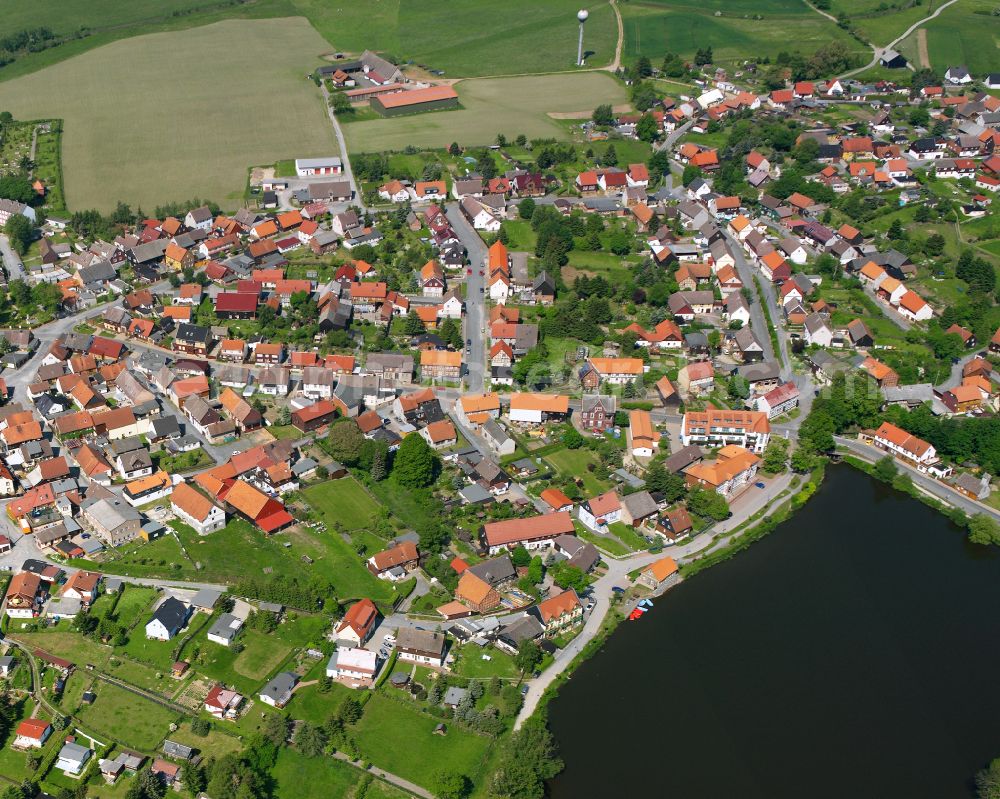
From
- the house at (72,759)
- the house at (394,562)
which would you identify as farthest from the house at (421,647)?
the house at (72,759)

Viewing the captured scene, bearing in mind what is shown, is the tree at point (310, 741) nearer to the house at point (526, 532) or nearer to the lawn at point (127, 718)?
the lawn at point (127, 718)

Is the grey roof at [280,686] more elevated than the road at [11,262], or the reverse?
the road at [11,262]

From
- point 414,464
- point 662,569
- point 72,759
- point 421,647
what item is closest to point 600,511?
point 662,569

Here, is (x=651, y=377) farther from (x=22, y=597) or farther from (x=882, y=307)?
(x=22, y=597)

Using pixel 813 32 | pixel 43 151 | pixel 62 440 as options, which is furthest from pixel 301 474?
pixel 813 32

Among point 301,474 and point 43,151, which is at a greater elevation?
point 43,151

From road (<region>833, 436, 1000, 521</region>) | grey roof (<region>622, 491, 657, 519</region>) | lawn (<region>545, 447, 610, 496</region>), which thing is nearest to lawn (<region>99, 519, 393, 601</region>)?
lawn (<region>545, 447, 610, 496</region>)

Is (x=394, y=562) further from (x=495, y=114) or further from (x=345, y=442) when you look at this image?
(x=495, y=114)
